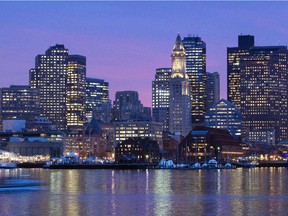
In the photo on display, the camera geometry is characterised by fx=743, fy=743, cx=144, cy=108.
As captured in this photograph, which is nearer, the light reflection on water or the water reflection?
the light reflection on water

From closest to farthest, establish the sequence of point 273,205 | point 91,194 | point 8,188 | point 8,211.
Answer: point 8,211 < point 273,205 < point 91,194 < point 8,188

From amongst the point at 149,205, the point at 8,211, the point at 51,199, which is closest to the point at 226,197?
the point at 149,205

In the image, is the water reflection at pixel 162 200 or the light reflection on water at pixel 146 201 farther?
the water reflection at pixel 162 200

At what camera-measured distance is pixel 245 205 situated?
7856 centimetres

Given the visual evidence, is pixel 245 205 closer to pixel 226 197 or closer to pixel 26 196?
pixel 226 197

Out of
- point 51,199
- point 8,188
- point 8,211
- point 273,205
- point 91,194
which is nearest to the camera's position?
point 8,211

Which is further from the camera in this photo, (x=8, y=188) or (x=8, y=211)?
(x=8, y=188)

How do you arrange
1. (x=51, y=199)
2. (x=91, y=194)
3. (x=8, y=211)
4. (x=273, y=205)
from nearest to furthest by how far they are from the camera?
(x=8, y=211) < (x=273, y=205) < (x=51, y=199) < (x=91, y=194)

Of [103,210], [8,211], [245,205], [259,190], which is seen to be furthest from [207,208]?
[259,190]

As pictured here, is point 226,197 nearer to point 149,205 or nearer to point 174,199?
point 174,199

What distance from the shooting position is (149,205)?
78.4 metres

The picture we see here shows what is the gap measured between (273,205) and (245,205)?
2916 mm

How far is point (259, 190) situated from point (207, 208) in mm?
31628

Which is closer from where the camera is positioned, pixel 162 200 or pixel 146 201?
pixel 146 201
